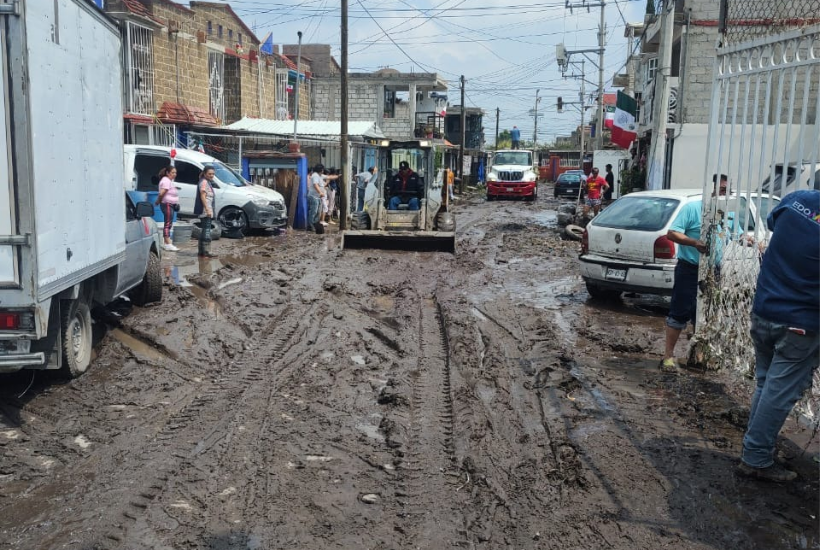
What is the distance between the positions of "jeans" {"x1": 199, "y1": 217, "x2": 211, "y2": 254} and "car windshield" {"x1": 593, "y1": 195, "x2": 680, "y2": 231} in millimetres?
7904

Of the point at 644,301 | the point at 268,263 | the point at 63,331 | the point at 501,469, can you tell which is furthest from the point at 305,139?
the point at 501,469

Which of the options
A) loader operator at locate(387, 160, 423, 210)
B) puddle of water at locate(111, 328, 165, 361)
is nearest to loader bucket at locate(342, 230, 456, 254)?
loader operator at locate(387, 160, 423, 210)

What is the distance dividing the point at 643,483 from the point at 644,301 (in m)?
7.19

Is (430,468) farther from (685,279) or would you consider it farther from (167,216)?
(167,216)

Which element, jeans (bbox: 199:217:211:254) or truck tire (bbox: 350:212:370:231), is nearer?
jeans (bbox: 199:217:211:254)

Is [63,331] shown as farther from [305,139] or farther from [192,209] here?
[305,139]

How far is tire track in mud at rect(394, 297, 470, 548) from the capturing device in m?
4.20

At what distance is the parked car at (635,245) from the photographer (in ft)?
33.6

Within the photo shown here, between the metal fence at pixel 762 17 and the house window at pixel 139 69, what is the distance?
21.6 meters

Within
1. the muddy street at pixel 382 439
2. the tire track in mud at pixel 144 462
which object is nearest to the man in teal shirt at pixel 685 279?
the muddy street at pixel 382 439

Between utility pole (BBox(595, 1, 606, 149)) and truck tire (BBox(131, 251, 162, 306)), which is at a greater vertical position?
utility pole (BBox(595, 1, 606, 149))

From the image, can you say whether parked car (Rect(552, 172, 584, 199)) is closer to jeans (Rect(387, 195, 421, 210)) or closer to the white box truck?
jeans (Rect(387, 195, 421, 210))

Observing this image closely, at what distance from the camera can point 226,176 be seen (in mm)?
19812

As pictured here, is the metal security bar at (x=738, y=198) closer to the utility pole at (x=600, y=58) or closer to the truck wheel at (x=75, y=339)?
the truck wheel at (x=75, y=339)
